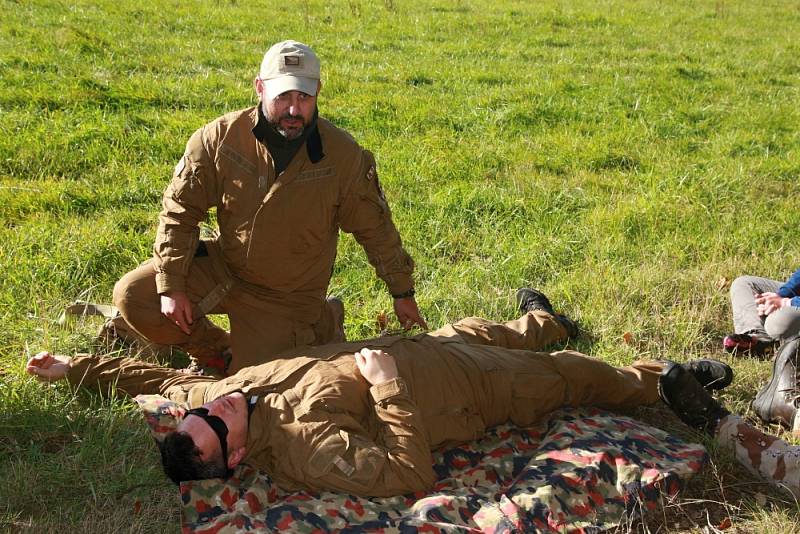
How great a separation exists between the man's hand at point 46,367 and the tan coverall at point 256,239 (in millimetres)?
502

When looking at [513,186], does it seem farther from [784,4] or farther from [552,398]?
[784,4]

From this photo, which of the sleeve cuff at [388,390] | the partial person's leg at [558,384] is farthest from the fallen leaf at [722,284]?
the sleeve cuff at [388,390]

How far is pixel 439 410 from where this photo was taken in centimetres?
417

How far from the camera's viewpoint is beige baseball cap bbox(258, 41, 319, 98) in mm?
4480

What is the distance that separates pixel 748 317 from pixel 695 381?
4.27 ft

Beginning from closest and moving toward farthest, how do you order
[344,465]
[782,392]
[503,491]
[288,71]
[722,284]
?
[344,465] → [503,491] → [288,71] → [782,392] → [722,284]

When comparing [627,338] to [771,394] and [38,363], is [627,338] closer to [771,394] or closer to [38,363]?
[771,394]

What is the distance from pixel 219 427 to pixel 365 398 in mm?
751

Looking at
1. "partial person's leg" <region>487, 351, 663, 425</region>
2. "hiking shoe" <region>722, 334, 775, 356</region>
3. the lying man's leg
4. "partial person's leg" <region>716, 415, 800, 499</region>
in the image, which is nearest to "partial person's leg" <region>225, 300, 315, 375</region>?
the lying man's leg

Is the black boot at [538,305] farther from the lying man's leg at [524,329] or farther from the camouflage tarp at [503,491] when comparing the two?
the camouflage tarp at [503,491]

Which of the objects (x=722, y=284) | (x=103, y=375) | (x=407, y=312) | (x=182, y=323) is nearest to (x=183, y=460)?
(x=103, y=375)

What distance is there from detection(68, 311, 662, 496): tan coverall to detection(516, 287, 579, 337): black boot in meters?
0.66

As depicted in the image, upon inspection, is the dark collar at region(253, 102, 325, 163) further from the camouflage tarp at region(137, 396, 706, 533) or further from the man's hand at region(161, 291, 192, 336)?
the camouflage tarp at region(137, 396, 706, 533)

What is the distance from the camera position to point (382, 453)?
12.4 feet
